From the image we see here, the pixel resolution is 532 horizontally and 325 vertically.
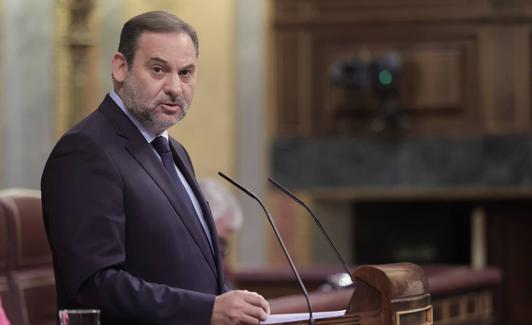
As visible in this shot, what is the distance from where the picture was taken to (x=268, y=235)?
31.1ft

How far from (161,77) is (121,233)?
30 cm

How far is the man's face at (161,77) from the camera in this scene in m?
2.20

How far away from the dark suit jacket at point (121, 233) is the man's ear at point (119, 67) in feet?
0.19

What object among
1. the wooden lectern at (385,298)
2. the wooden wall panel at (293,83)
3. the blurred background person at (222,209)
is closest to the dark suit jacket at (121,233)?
the wooden lectern at (385,298)

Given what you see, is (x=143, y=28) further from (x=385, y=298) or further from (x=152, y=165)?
(x=385, y=298)

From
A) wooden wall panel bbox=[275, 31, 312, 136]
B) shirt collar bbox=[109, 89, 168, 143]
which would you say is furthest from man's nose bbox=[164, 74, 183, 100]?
wooden wall panel bbox=[275, 31, 312, 136]

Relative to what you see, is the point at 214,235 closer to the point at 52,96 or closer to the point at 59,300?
the point at 59,300

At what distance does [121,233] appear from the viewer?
2.11 m

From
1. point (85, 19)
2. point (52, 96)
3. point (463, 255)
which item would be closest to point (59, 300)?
point (85, 19)

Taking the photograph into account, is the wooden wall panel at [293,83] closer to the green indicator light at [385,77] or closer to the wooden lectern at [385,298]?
the green indicator light at [385,77]

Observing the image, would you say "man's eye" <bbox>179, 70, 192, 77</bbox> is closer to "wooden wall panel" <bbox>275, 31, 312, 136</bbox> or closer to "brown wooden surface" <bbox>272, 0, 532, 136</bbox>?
A: "brown wooden surface" <bbox>272, 0, 532, 136</bbox>

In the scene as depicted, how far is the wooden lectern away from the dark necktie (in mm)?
310

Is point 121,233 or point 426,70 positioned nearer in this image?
point 121,233

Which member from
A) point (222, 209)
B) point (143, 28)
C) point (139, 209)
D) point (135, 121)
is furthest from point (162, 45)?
point (222, 209)
